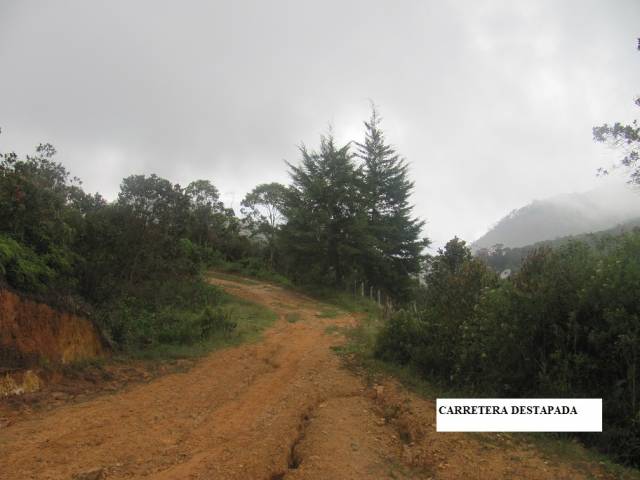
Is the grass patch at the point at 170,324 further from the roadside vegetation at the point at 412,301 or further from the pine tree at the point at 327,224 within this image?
the pine tree at the point at 327,224

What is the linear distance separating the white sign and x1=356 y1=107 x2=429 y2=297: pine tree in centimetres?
1695

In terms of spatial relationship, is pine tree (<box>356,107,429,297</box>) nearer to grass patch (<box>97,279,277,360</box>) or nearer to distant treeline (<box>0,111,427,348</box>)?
distant treeline (<box>0,111,427,348</box>)

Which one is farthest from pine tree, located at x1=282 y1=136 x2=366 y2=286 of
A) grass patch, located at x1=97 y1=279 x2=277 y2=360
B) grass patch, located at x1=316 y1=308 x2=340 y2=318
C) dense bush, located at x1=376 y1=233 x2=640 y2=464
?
dense bush, located at x1=376 y1=233 x2=640 y2=464

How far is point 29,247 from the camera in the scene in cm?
809

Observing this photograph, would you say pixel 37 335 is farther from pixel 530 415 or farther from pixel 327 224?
pixel 327 224

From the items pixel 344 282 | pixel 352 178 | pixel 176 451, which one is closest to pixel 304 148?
pixel 352 178

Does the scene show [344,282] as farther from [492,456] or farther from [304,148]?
[492,456]

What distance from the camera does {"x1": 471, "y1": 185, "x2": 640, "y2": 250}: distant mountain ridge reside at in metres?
105

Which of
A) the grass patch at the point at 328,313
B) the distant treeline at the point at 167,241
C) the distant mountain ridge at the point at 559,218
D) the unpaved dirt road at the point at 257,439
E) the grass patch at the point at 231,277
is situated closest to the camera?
the unpaved dirt road at the point at 257,439

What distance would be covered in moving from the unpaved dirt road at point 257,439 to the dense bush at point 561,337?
1.01m

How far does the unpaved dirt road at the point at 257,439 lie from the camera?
395 cm

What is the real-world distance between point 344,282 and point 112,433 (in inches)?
745

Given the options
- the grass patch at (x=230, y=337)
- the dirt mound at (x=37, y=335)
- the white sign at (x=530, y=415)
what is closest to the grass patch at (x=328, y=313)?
the grass patch at (x=230, y=337)

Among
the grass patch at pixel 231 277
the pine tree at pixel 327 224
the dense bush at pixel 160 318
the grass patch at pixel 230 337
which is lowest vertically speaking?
the grass patch at pixel 230 337
